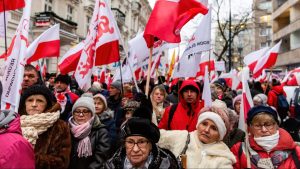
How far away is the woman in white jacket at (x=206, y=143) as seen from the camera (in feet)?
9.65

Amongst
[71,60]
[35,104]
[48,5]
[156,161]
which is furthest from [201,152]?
[48,5]

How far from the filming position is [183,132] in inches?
127

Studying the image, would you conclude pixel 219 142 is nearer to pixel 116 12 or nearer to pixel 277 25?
pixel 116 12

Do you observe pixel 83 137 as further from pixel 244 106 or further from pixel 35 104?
pixel 244 106

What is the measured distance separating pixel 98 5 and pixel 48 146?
3008 mm

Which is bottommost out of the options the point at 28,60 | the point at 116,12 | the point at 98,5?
the point at 28,60

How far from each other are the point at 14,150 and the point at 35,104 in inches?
58.9

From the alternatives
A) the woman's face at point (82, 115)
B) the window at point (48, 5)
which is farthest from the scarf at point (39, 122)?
the window at point (48, 5)

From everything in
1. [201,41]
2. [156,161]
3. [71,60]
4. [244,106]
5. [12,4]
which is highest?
[12,4]

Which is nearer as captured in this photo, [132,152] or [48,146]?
[132,152]

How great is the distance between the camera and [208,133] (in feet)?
10.2

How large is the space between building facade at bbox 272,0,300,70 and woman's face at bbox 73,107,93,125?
29.8 m

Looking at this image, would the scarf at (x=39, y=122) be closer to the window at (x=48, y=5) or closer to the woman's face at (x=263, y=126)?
the woman's face at (x=263, y=126)

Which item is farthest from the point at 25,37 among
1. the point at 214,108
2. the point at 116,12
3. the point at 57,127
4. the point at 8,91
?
the point at 116,12
